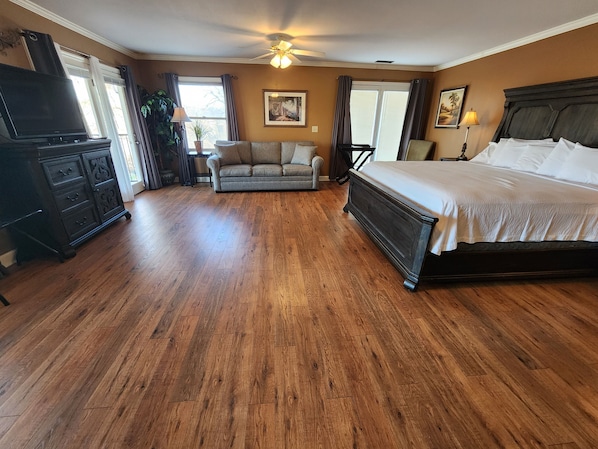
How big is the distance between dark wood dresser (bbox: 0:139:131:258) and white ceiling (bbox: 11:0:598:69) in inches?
62.0

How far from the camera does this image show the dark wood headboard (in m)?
2.71

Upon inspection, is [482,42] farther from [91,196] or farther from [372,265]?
[91,196]

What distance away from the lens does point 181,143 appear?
16.8 feet

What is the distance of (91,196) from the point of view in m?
2.84

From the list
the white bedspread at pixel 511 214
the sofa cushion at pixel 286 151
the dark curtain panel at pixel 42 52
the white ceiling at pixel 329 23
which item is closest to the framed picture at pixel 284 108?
the sofa cushion at pixel 286 151

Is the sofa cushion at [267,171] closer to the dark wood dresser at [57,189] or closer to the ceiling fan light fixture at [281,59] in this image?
the ceiling fan light fixture at [281,59]

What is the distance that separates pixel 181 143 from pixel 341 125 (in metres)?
3.40

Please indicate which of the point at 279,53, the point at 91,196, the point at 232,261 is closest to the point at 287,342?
the point at 232,261

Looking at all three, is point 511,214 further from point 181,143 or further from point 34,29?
point 181,143

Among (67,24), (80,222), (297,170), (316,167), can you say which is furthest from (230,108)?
(80,222)

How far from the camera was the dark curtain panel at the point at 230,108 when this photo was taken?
16.1ft

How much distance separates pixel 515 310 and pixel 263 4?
142 inches

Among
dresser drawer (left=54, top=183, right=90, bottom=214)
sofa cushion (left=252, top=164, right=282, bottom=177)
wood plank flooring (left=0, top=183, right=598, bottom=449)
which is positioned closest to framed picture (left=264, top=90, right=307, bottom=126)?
sofa cushion (left=252, top=164, right=282, bottom=177)

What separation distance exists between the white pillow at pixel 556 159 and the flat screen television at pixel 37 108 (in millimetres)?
5112
